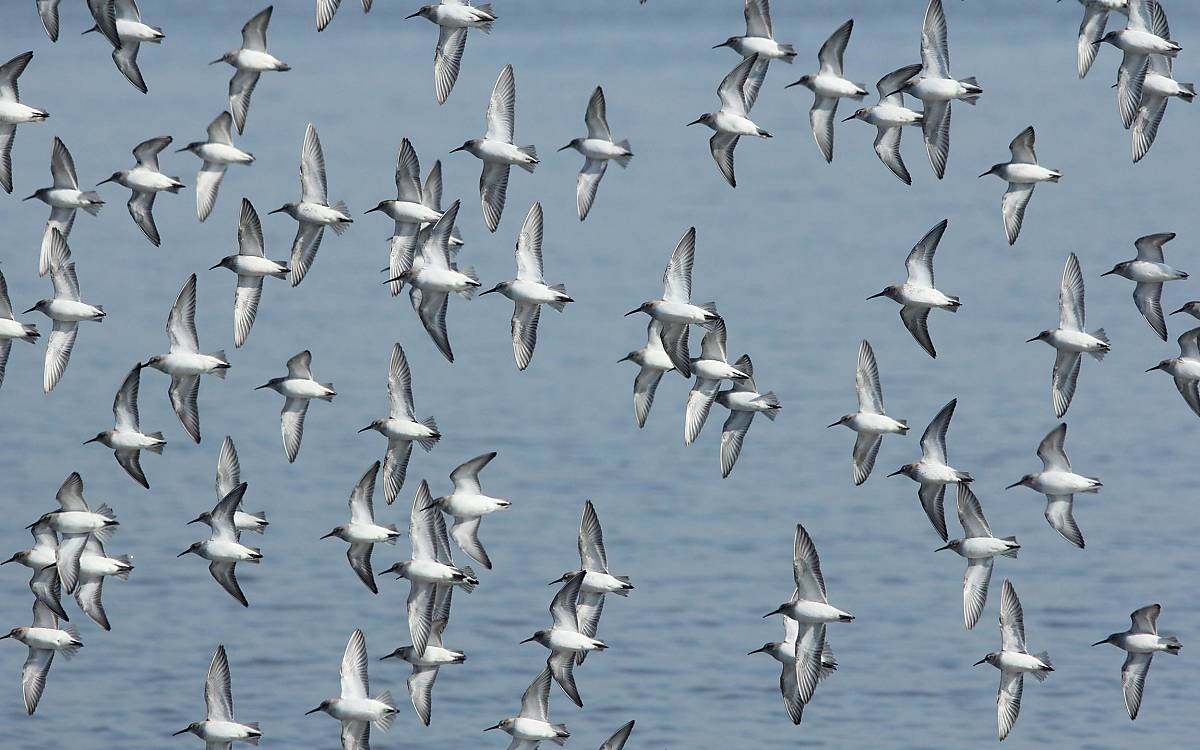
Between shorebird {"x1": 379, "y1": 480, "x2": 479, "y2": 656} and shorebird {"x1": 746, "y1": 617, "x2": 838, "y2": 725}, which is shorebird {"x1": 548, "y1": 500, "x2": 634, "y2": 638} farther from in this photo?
shorebird {"x1": 746, "y1": 617, "x2": 838, "y2": 725}

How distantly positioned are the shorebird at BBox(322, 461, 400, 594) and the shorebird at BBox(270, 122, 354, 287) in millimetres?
2843

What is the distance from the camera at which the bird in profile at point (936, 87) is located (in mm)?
27328

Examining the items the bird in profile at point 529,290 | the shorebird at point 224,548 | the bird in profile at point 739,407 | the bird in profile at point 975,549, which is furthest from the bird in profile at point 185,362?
the bird in profile at point 975,549

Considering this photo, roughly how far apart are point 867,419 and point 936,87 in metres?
4.34

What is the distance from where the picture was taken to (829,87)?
28.9m

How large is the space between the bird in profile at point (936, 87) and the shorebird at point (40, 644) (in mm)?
12911

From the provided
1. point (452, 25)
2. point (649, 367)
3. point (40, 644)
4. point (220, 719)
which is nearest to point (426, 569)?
point (220, 719)

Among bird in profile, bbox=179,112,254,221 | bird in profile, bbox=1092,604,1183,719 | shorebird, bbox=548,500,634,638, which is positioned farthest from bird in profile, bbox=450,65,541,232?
bird in profile, bbox=1092,604,1183,719

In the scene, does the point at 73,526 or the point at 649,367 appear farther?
the point at 649,367

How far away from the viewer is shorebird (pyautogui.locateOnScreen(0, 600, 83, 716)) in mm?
30375

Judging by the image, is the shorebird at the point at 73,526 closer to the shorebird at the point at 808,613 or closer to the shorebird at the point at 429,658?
the shorebird at the point at 429,658

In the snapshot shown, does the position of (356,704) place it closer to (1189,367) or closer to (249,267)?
(249,267)

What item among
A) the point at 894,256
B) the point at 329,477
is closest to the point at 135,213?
the point at 329,477

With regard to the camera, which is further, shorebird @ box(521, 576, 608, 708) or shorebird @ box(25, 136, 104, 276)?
shorebird @ box(25, 136, 104, 276)
